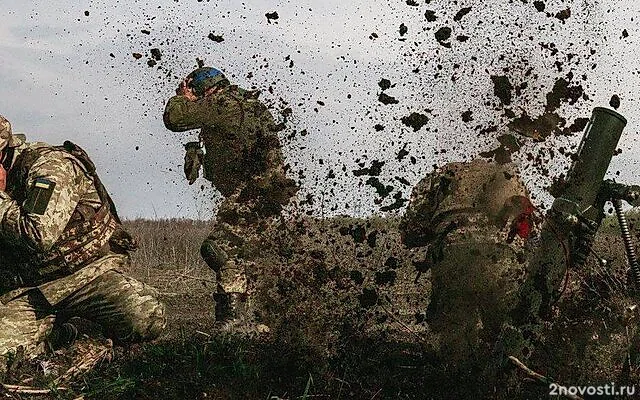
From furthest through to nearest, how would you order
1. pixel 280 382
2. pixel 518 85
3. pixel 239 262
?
pixel 239 262 → pixel 518 85 → pixel 280 382

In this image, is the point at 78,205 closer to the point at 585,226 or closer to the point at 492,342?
the point at 492,342

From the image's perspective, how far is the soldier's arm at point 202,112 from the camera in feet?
22.1

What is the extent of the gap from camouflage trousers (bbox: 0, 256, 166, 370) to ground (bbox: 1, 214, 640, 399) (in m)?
0.16

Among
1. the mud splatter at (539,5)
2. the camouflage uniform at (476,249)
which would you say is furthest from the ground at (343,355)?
the mud splatter at (539,5)

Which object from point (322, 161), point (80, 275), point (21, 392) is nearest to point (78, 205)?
point (80, 275)

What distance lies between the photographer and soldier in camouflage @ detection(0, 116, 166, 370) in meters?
4.89

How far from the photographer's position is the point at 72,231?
16.4ft

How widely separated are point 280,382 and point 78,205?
180cm

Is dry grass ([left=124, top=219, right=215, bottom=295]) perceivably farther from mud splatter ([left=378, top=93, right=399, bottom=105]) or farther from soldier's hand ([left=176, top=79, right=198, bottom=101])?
mud splatter ([left=378, top=93, right=399, bottom=105])

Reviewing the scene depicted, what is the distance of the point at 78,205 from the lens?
5.02 meters

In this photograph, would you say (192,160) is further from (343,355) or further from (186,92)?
(343,355)

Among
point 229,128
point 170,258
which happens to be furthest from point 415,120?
point 170,258

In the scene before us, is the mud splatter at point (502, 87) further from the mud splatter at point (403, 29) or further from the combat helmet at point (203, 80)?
the combat helmet at point (203, 80)

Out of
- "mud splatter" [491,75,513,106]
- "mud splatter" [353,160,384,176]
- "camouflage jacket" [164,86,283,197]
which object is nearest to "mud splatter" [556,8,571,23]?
"mud splatter" [491,75,513,106]
